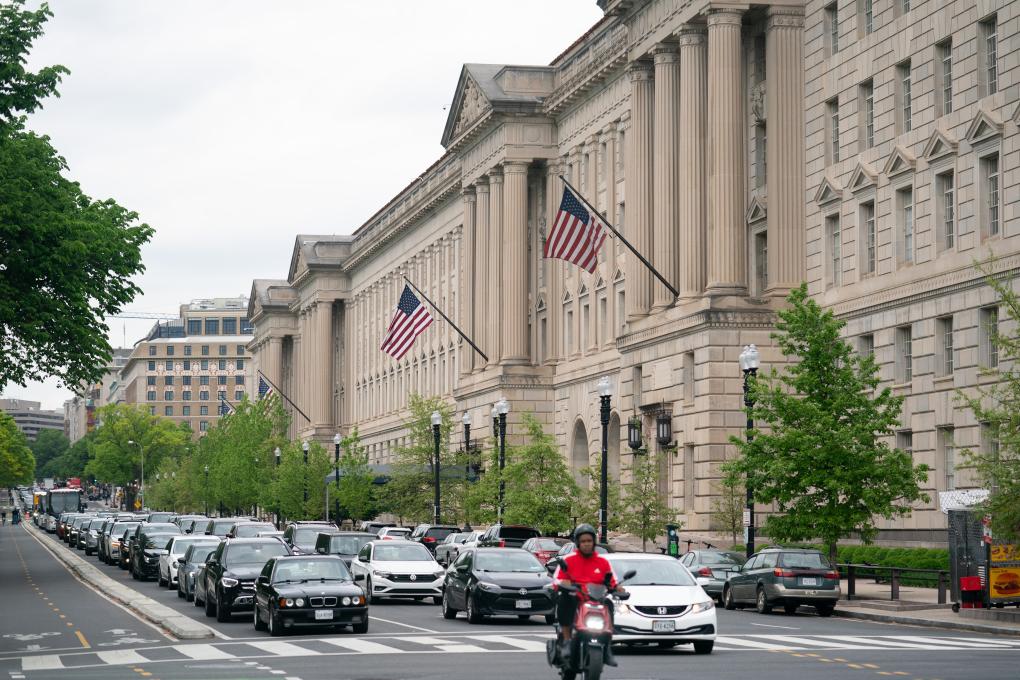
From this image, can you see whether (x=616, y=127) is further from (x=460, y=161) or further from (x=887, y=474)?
(x=887, y=474)

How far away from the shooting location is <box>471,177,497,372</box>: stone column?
9456 centimetres

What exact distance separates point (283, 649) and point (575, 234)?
33864 mm

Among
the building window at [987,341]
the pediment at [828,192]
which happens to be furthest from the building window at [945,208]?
the pediment at [828,192]

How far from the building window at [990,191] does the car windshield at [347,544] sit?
65.9 feet

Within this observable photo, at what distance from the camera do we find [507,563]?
3634 cm

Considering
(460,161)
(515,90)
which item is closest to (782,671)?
(515,90)

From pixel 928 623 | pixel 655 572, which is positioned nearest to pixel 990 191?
pixel 928 623

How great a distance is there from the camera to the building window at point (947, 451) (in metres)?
51.1

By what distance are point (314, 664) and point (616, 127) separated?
187ft

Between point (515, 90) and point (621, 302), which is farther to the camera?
point (515, 90)

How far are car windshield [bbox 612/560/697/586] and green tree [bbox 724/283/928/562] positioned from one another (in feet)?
53.7

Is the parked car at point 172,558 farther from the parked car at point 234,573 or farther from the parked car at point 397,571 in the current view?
the parked car at point 234,573

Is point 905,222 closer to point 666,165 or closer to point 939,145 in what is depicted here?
point 939,145

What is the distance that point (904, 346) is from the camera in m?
54.2
